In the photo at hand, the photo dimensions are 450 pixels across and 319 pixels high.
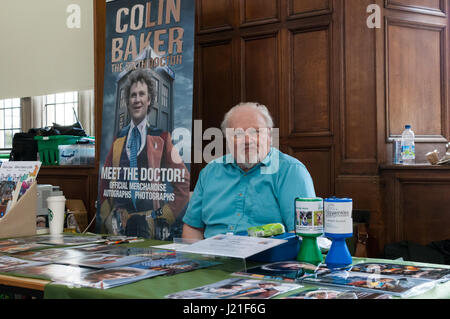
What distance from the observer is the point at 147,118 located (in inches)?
117

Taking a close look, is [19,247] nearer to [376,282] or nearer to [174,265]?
[174,265]

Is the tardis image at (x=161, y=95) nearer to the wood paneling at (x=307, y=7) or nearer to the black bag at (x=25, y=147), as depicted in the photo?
the wood paneling at (x=307, y=7)

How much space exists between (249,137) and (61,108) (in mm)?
3452

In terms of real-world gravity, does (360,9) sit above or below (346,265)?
above

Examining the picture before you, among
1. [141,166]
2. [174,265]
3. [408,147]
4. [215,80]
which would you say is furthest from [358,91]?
[174,265]

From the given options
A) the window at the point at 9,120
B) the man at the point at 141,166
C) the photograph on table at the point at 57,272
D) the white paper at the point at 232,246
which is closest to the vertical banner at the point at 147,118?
the man at the point at 141,166

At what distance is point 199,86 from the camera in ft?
12.2

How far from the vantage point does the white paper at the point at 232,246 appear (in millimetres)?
1522

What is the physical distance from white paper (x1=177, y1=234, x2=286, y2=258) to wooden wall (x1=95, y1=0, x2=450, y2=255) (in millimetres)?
1605

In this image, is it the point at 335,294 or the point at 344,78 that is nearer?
the point at 335,294

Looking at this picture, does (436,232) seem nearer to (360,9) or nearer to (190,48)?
(360,9)

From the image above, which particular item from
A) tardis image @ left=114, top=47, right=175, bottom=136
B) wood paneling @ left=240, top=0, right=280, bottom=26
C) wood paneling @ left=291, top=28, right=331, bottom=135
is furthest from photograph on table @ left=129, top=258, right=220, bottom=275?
wood paneling @ left=240, top=0, right=280, bottom=26
